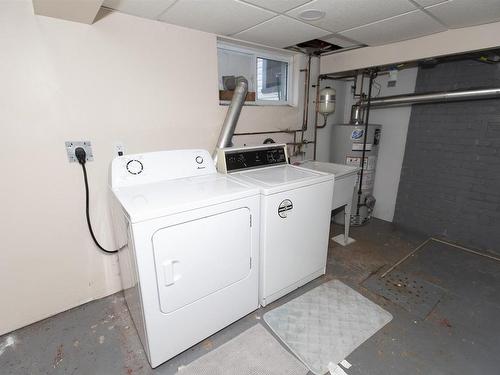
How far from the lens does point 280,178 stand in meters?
1.98

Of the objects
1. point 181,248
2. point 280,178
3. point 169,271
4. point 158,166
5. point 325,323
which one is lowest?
point 325,323

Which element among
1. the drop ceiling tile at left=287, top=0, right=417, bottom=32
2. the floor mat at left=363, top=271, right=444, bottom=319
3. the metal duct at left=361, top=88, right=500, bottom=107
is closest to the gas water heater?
the metal duct at left=361, top=88, right=500, bottom=107

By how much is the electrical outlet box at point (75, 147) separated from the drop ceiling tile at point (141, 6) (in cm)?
93

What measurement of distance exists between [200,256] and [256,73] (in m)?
2.13

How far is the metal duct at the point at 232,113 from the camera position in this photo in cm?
230

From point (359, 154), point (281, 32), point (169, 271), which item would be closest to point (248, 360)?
point (169, 271)

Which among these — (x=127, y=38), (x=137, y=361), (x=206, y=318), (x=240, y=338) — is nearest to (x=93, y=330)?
(x=137, y=361)

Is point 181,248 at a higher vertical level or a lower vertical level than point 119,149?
lower

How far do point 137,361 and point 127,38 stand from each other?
2.19m

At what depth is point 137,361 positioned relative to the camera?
5.17 ft

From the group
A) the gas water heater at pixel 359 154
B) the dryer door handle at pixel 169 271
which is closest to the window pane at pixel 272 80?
the gas water heater at pixel 359 154

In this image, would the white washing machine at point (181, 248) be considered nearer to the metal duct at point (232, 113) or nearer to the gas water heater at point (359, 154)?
the metal duct at point (232, 113)

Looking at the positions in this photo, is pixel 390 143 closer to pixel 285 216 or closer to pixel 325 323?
pixel 285 216

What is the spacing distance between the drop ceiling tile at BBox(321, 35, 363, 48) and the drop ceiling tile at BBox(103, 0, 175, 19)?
60.1 inches
